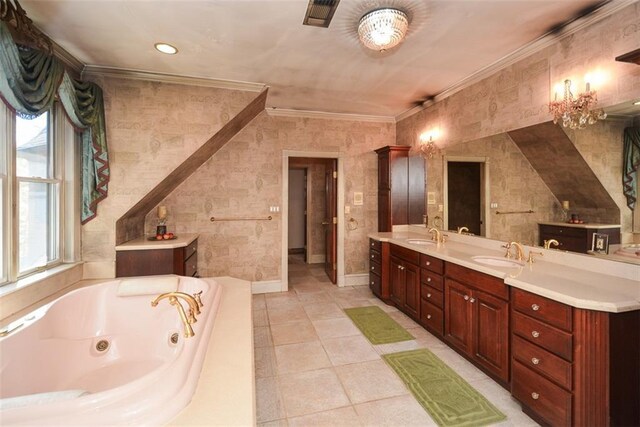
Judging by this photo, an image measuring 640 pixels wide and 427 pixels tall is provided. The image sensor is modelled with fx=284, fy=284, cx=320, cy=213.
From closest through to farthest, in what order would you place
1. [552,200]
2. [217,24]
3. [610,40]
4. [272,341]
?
1. [610,40]
2. [217,24]
3. [552,200]
4. [272,341]

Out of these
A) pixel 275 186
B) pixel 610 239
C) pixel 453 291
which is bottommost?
pixel 453 291

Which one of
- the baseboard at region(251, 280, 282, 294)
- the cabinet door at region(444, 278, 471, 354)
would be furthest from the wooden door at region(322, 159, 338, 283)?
the cabinet door at region(444, 278, 471, 354)

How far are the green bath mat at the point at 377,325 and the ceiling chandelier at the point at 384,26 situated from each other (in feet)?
8.50

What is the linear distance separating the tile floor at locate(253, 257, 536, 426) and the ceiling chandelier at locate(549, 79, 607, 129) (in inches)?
80.1

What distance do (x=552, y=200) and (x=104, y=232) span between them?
4114 millimetres

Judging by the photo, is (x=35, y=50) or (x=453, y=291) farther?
(x=453, y=291)

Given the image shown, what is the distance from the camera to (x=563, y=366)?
157 centimetres

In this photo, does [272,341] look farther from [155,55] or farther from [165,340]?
[155,55]

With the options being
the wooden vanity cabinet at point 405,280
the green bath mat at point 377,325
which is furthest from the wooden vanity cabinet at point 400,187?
the green bath mat at point 377,325

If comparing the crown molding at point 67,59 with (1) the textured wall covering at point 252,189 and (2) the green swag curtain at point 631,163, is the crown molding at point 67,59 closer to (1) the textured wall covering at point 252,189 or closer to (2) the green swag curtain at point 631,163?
(1) the textured wall covering at point 252,189

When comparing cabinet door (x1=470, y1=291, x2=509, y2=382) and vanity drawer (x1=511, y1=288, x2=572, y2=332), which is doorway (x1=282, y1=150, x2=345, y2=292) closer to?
cabinet door (x1=470, y1=291, x2=509, y2=382)

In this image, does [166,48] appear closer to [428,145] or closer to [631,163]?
[428,145]

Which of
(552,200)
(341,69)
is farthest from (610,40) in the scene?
(341,69)

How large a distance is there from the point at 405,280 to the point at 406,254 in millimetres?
310
